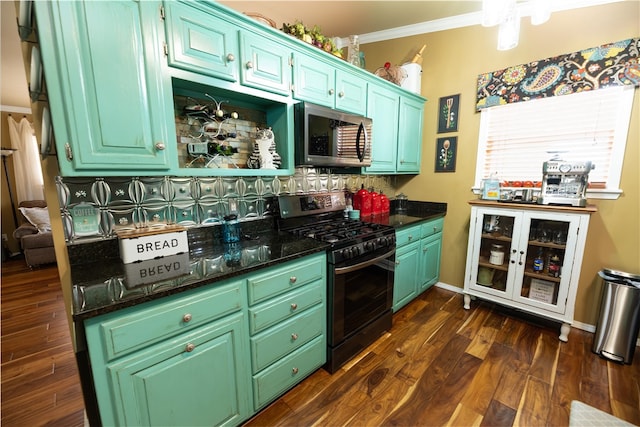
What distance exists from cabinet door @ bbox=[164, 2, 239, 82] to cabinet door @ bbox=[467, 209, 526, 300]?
2.35 metres

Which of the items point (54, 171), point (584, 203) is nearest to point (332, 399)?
point (54, 171)

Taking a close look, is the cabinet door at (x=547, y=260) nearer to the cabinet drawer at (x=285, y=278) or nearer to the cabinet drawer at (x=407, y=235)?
the cabinet drawer at (x=407, y=235)

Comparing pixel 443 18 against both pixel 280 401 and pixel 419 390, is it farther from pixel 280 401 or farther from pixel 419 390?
pixel 280 401

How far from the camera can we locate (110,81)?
1043mm

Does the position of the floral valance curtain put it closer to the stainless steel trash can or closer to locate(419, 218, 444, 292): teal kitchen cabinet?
locate(419, 218, 444, 292): teal kitchen cabinet

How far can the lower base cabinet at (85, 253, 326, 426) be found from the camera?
91cm

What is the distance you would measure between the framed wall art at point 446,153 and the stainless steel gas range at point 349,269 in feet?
4.20

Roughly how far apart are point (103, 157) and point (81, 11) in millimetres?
540

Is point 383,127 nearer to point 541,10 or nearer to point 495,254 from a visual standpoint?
point 541,10

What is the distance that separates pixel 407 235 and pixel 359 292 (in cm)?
79

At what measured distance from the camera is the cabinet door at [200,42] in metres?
1.17

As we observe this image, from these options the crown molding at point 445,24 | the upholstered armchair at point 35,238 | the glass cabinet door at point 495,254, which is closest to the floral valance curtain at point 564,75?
the crown molding at point 445,24

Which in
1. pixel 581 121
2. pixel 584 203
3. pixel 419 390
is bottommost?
pixel 419 390

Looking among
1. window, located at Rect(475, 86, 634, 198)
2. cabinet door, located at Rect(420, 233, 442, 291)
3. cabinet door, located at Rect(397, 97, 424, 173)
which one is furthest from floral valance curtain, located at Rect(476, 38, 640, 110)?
cabinet door, located at Rect(420, 233, 442, 291)
